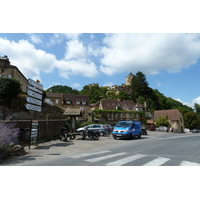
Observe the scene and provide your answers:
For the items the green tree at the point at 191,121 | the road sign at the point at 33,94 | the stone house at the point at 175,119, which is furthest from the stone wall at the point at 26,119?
the green tree at the point at 191,121

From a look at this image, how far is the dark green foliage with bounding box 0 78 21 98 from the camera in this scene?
1711 centimetres

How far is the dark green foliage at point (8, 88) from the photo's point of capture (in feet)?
56.1

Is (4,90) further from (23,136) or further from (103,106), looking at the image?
(103,106)

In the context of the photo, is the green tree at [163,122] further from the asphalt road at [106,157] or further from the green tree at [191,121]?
the asphalt road at [106,157]

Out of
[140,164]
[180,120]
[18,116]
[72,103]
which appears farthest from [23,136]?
[180,120]

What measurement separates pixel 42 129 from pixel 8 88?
655 centimetres

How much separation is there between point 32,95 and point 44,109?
9508 millimetres

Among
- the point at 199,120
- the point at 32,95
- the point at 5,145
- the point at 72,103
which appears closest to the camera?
the point at 5,145

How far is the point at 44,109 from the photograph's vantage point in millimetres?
20516

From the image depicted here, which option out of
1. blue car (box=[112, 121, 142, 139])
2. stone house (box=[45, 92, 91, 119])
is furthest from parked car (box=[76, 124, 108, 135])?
stone house (box=[45, 92, 91, 119])

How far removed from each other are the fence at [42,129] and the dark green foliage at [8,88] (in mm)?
5554

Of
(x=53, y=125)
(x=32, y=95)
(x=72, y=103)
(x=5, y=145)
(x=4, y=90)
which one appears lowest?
(x=5, y=145)

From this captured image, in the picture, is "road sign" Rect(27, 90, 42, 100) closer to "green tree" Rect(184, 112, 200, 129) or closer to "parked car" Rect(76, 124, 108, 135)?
"parked car" Rect(76, 124, 108, 135)

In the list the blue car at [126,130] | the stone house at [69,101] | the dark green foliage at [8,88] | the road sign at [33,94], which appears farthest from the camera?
the stone house at [69,101]
